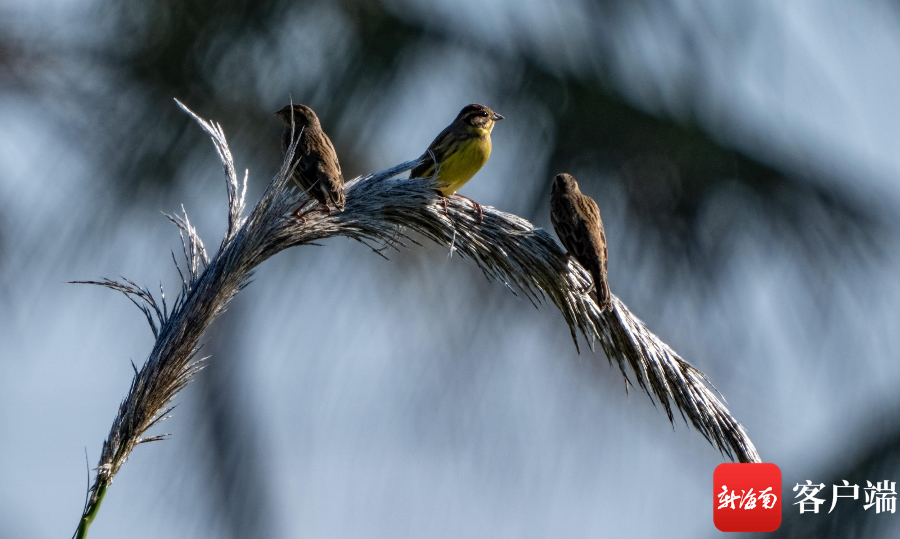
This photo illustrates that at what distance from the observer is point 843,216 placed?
5211 millimetres

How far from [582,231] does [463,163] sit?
3.67 ft

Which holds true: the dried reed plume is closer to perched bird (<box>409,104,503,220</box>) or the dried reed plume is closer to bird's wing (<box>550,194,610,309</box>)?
bird's wing (<box>550,194,610,309</box>)

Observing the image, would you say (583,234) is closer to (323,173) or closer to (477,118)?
(323,173)

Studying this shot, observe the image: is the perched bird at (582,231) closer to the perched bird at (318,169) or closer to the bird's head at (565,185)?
the bird's head at (565,185)

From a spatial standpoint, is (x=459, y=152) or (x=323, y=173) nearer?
(x=323, y=173)

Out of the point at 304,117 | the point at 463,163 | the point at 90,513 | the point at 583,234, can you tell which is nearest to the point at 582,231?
the point at 583,234

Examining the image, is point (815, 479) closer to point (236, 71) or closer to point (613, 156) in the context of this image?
point (613, 156)

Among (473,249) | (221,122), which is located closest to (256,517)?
(221,122)

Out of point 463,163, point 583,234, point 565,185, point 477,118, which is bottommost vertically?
point 583,234

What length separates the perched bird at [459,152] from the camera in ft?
14.5

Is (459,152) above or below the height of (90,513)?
above

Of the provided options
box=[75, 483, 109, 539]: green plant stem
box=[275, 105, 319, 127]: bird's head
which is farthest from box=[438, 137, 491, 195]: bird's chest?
box=[75, 483, 109, 539]: green plant stem

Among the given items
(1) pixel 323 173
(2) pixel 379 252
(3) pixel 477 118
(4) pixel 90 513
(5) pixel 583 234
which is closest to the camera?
(4) pixel 90 513

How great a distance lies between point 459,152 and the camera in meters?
4.44
